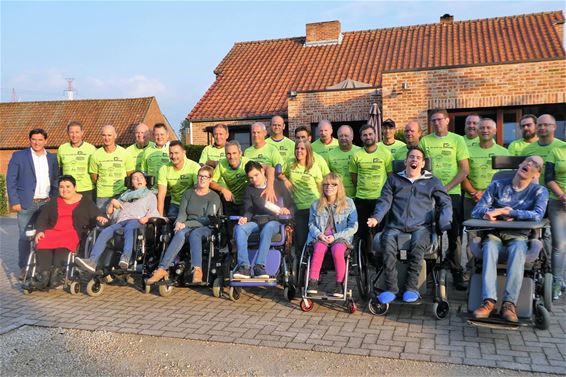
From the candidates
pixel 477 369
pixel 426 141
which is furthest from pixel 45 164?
pixel 477 369

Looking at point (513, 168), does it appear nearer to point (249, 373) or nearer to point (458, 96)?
point (249, 373)

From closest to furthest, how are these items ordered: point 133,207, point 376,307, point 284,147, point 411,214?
1. point 376,307
2. point 411,214
3. point 133,207
4. point 284,147

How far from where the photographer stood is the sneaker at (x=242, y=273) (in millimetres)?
5055

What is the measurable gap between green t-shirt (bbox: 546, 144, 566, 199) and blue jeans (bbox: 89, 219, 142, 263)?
476 centimetres

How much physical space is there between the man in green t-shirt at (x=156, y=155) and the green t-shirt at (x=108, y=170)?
33 centimetres

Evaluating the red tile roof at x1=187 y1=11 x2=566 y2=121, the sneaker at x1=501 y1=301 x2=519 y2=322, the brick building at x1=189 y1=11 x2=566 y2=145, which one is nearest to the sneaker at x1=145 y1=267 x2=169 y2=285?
the sneaker at x1=501 y1=301 x2=519 y2=322

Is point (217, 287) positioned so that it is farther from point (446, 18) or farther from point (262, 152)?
point (446, 18)

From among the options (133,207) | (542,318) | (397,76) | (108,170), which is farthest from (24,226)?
(397,76)

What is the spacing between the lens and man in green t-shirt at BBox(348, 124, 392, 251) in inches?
226

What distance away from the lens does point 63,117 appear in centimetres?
2995

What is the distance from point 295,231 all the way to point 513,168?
2.51m

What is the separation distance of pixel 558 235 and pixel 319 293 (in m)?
2.65

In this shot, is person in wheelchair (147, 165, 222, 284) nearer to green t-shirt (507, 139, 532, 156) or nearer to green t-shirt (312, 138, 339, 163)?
green t-shirt (312, 138, 339, 163)

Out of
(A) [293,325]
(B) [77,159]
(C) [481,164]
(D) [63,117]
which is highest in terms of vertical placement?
(D) [63,117]
